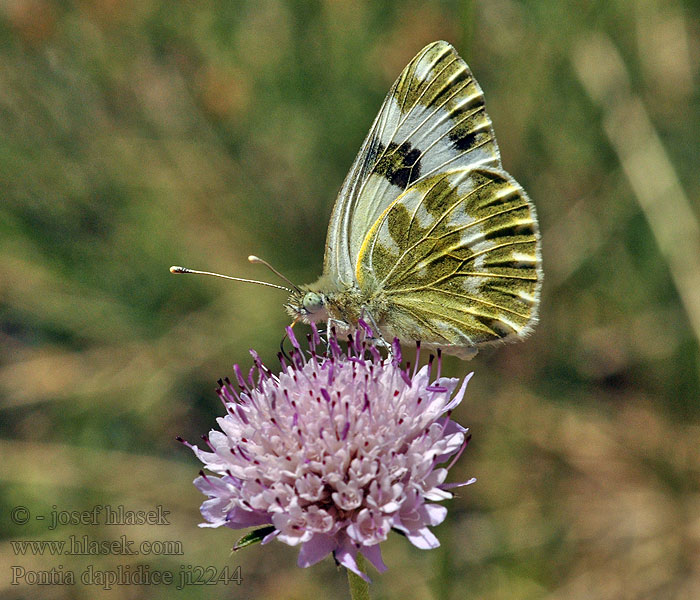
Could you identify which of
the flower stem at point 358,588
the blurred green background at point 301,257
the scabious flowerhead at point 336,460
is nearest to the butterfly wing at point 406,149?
the scabious flowerhead at point 336,460

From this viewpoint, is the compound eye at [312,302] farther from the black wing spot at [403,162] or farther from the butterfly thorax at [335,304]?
the black wing spot at [403,162]

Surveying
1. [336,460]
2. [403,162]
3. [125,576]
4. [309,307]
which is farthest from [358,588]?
[125,576]

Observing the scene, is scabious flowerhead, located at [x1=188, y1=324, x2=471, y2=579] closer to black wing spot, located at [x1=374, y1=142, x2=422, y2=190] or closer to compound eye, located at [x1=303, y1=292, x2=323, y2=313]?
compound eye, located at [x1=303, y1=292, x2=323, y2=313]

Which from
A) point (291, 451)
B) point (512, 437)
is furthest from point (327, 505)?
point (512, 437)

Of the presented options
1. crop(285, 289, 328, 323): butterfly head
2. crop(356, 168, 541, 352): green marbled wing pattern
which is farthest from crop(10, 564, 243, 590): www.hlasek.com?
crop(356, 168, 541, 352): green marbled wing pattern

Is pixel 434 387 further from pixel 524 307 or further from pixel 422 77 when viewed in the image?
pixel 422 77

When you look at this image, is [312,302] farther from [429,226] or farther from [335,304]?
[429,226]
